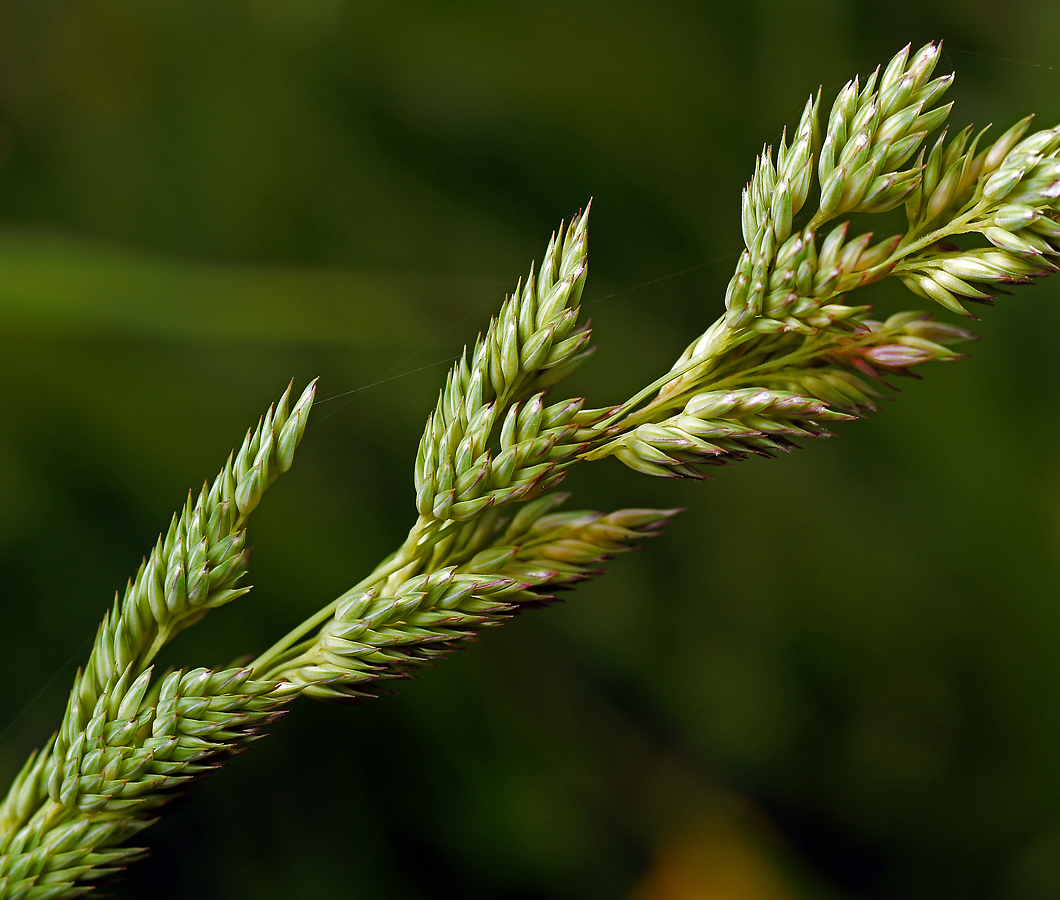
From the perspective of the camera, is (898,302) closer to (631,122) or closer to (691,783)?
(631,122)

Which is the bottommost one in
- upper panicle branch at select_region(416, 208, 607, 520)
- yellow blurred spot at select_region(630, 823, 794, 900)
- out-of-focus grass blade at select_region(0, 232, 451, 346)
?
yellow blurred spot at select_region(630, 823, 794, 900)

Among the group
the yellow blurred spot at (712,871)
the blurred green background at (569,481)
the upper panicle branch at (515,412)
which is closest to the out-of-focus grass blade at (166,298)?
the blurred green background at (569,481)

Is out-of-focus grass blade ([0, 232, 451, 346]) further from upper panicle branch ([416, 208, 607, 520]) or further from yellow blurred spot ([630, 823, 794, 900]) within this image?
yellow blurred spot ([630, 823, 794, 900])

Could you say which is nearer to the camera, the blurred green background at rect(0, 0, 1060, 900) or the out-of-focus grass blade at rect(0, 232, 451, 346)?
the out-of-focus grass blade at rect(0, 232, 451, 346)

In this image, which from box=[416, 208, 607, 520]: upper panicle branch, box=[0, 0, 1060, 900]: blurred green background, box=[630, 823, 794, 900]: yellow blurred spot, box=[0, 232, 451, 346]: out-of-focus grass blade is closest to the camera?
box=[416, 208, 607, 520]: upper panicle branch

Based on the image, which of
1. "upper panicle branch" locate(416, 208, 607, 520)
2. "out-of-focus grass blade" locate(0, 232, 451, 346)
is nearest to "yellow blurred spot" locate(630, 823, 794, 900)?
"out-of-focus grass blade" locate(0, 232, 451, 346)

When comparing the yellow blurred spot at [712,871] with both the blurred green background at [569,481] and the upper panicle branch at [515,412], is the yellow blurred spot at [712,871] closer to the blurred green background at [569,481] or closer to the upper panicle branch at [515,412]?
the blurred green background at [569,481]

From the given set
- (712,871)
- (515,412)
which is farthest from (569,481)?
(515,412)
